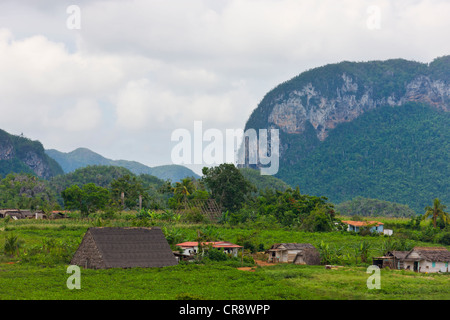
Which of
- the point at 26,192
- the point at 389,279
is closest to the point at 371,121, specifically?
the point at 26,192

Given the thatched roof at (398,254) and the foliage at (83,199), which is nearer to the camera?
the thatched roof at (398,254)

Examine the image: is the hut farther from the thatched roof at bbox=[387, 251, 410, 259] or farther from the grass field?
the thatched roof at bbox=[387, 251, 410, 259]

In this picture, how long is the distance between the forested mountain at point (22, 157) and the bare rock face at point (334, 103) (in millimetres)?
69228

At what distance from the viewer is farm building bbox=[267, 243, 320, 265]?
38.6m

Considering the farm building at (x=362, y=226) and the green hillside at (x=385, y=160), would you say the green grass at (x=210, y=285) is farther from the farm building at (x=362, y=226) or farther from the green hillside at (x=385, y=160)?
the green hillside at (x=385, y=160)

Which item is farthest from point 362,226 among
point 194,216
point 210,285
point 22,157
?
point 22,157

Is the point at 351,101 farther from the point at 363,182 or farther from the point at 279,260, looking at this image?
the point at 279,260

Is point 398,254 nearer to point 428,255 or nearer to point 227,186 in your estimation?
point 428,255

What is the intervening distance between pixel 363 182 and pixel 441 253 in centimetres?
9480

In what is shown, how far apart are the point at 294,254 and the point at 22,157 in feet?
419

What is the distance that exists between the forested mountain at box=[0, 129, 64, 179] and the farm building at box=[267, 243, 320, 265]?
114 m

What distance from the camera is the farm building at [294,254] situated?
38.6 metres

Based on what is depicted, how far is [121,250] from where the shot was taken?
32.0 meters

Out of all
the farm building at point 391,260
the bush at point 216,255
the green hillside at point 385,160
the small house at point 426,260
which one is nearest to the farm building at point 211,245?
the bush at point 216,255
